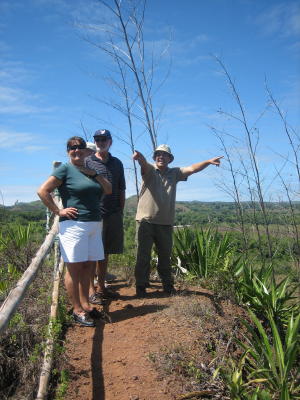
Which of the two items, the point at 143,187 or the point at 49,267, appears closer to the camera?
the point at 143,187

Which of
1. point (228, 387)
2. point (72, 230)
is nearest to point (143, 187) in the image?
point (72, 230)

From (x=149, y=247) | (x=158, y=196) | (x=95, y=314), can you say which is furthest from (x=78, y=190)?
(x=149, y=247)

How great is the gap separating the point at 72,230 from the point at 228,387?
6.47ft

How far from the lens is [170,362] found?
10.9ft

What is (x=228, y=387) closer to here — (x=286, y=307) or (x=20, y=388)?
(x=20, y=388)

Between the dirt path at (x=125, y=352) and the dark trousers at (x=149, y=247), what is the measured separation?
38 centimetres

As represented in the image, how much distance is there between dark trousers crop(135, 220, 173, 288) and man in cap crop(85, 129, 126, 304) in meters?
0.28

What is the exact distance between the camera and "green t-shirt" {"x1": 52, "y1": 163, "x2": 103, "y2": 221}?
3707 mm

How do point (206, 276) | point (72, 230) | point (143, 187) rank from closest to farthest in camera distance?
point (72, 230) → point (143, 187) → point (206, 276)

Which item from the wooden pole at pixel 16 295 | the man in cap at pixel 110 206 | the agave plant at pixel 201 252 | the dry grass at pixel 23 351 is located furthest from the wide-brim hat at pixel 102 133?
the agave plant at pixel 201 252

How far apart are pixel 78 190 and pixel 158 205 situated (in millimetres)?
1323

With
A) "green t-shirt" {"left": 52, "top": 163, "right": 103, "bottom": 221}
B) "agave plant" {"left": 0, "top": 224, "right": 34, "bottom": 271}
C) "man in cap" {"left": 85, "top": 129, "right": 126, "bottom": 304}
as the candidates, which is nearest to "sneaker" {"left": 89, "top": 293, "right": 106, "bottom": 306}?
"man in cap" {"left": 85, "top": 129, "right": 126, "bottom": 304}

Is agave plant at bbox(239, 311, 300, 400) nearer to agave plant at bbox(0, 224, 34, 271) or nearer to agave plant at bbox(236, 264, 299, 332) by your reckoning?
agave plant at bbox(236, 264, 299, 332)

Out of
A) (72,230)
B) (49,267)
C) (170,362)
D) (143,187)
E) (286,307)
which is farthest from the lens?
(49,267)
